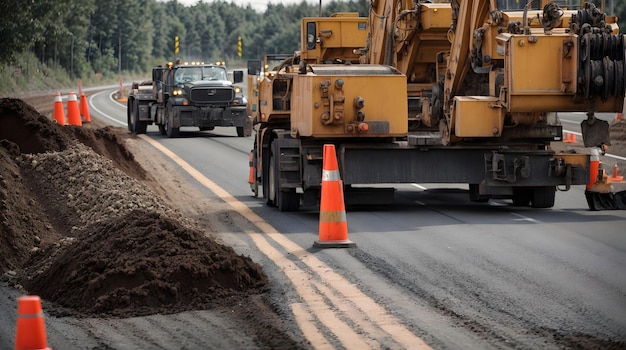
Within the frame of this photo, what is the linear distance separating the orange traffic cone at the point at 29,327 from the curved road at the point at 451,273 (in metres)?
2.09

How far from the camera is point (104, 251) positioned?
10.7 metres

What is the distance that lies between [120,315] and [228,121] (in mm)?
25030

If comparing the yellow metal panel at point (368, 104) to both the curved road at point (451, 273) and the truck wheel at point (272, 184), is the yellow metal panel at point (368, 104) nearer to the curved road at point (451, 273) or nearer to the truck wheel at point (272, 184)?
the curved road at point (451, 273)

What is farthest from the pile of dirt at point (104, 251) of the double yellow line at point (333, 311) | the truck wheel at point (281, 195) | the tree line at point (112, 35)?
the tree line at point (112, 35)

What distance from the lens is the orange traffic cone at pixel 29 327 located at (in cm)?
714

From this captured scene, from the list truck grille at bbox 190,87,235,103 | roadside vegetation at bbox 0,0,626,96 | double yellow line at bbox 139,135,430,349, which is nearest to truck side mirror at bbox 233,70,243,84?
truck grille at bbox 190,87,235,103

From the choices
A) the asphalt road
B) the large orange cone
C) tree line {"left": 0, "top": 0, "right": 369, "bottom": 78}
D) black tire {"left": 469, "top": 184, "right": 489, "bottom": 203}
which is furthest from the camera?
tree line {"left": 0, "top": 0, "right": 369, "bottom": 78}

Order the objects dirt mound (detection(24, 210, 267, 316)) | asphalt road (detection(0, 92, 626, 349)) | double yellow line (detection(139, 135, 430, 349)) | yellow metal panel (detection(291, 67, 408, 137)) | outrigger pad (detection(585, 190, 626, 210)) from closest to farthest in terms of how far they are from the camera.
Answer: double yellow line (detection(139, 135, 430, 349)) → asphalt road (detection(0, 92, 626, 349)) → dirt mound (detection(24, 210, 267, 316)) → yellow metal panel (detection(291, 67, 408, 137)) → outrigger pad (detection(585, 190, 626, 210))

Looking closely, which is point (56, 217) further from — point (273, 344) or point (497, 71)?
point (273, 344)

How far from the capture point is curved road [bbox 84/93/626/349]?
29.3ft

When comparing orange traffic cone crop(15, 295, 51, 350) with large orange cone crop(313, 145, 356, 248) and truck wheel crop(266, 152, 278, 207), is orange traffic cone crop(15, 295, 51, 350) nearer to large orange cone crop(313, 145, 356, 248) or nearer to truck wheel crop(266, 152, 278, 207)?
large orange cone crop(313, 145, 356, 248)

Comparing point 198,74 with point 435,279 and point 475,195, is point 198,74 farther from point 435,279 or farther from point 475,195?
point 435,279

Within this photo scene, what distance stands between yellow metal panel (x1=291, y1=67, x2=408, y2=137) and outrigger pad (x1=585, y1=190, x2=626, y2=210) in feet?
9.05

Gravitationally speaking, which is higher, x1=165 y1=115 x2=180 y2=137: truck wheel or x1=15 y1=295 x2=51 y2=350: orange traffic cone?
x1=15 y1=295 x2=51 y2=350: orange traffic cone
